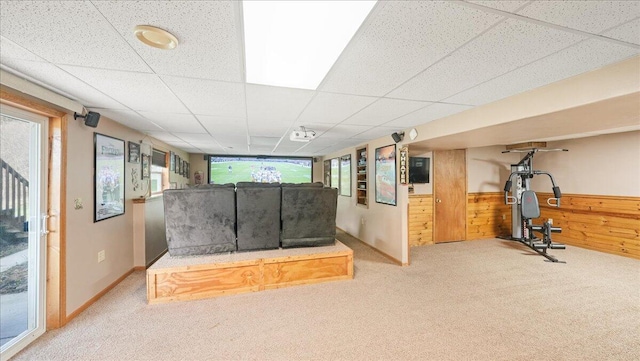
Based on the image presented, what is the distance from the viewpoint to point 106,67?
5.34 feet

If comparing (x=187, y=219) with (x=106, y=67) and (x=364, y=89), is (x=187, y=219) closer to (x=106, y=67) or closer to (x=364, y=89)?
(x=106, y=67)

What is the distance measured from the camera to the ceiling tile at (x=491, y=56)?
1.25 meters

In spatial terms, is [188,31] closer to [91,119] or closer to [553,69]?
[91,119]

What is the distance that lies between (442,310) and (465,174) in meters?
3.91

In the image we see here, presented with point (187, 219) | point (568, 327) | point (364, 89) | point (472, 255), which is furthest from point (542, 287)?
point (187, 219)

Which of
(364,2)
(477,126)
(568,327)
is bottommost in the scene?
(568,327)

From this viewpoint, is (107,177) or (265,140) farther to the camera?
(265,140)

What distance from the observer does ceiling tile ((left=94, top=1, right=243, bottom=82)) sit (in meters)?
1.05

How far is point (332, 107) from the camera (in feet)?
8.38

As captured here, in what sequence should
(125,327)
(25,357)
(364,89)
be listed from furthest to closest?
(125,327) → (364,89) → (25,357)

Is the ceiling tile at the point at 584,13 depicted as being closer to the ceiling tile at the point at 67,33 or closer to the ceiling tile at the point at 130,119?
the ceiling tile at the point at 67,33

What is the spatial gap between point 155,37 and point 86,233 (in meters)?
2.57

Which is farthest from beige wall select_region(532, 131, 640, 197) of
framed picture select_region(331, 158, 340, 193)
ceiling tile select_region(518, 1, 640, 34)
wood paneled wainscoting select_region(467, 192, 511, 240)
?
ceiling tile select_region(518, 1, 640, 34)

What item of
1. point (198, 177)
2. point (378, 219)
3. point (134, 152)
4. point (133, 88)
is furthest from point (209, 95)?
point (198, 177)
